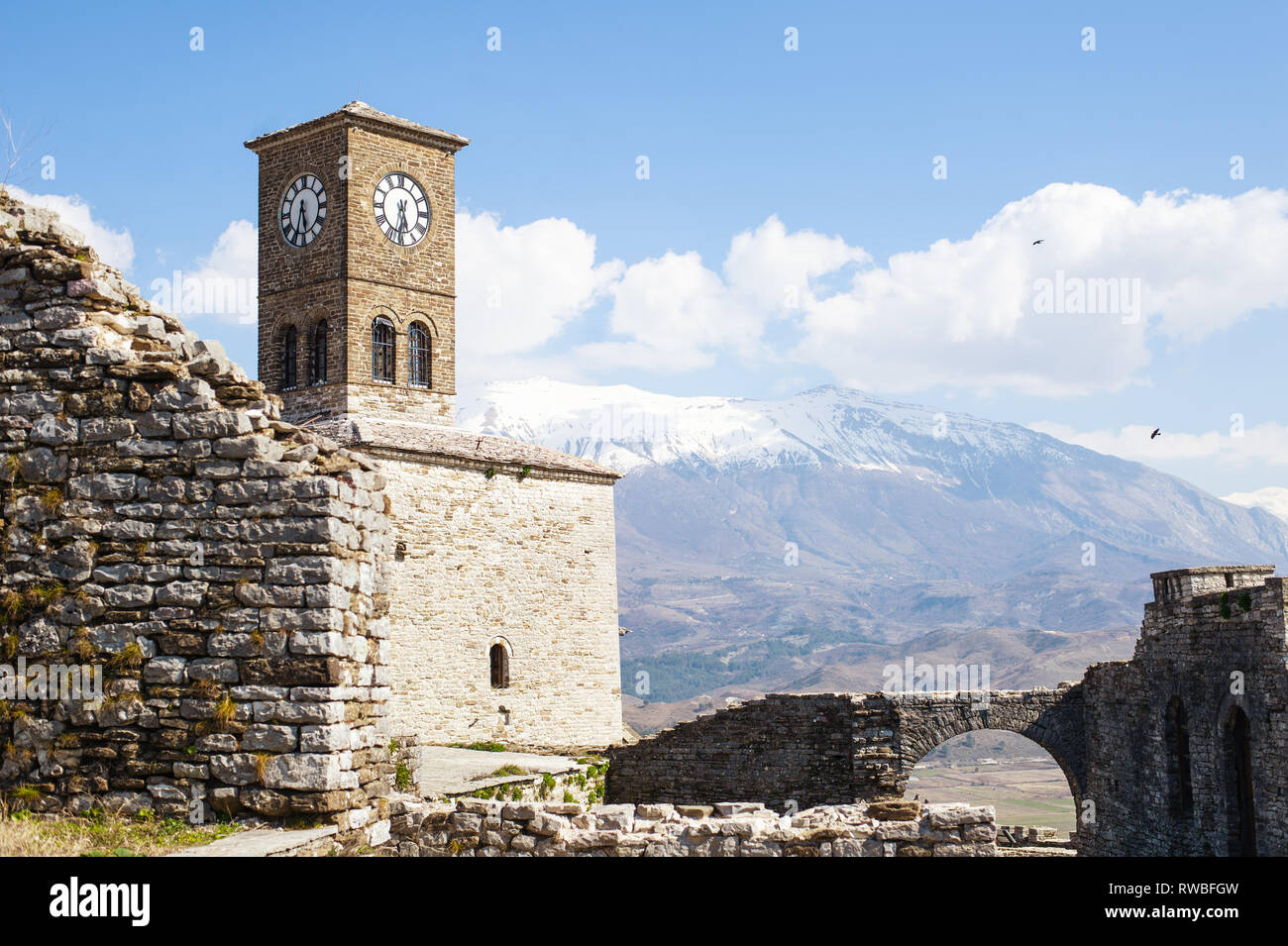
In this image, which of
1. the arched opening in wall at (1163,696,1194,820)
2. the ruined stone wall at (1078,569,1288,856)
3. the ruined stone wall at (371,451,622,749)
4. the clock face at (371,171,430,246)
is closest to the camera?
the ruined stone wall at (1078,569,1288,856)

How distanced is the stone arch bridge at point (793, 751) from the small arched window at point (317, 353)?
1313cm

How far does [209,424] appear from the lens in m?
8.90

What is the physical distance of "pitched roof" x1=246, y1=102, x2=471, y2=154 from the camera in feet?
109

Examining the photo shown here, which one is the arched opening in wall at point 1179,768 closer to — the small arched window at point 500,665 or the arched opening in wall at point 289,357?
the small arched window at point 500,665

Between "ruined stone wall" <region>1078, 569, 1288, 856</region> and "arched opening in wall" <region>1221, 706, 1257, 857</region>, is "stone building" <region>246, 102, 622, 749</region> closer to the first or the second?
"ruined stone wall" <region>1078, 569, 1288, 856</region>

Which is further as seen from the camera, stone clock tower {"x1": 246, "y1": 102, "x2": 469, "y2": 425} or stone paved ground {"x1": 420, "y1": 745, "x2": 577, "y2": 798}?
stone clock tower {"x1": 246, "y1": 102, "x2": 469, "y2": 425}

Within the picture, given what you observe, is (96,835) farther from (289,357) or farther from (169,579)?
(289,357)

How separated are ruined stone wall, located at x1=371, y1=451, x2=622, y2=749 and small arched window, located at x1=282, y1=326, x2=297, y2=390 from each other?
7.22 m

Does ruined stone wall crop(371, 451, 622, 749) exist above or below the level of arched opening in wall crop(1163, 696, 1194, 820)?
above

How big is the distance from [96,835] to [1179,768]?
19.9 m

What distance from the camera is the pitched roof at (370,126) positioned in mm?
33156

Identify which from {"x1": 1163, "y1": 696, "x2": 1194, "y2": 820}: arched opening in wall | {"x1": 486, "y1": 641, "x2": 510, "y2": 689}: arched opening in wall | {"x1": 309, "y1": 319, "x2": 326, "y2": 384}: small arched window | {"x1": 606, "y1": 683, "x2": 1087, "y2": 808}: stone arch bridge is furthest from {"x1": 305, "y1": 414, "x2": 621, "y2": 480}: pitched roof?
{"x1": 1163, "y1": 696, "x2": 1194, "y2": 820}: arched opening in wall

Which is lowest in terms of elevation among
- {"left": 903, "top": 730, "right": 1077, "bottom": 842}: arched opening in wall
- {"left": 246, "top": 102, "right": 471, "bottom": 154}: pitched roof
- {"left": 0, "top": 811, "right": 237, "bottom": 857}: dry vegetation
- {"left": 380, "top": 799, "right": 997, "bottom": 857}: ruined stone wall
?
{"left": 903, "top": 730, "right": 1077, "bottom": 842}: arched opening in wall
